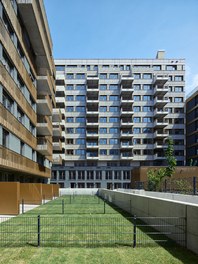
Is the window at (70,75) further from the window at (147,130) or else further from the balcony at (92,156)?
the window at (147,130)

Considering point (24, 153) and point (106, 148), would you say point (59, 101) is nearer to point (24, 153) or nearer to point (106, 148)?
point (106, 148)

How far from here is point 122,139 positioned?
276 feet

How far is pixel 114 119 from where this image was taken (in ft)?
281

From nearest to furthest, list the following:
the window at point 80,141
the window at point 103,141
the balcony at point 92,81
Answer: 1. the balcony at point 92,81
2. the window at point 103,141
3. the window at point 80,141

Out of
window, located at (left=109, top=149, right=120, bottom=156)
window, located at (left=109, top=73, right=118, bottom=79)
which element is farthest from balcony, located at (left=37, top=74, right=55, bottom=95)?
window, located at (left=109, top=73, right=118, bottom=79)

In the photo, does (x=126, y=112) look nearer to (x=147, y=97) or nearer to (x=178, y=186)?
(x=147, y=97)

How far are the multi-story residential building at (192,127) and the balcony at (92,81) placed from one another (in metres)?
25.0

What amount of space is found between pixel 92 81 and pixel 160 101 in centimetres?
1892

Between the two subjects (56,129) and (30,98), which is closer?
(30,98)

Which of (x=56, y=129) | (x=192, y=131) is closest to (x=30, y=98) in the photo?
(x=56, y=129)

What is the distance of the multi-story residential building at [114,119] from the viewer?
82.9m

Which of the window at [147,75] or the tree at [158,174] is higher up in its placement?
the window at [147,75]

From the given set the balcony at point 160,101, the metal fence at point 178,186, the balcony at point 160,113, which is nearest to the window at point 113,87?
the balcony at point 160,101

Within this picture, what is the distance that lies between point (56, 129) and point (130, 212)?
39253mm
